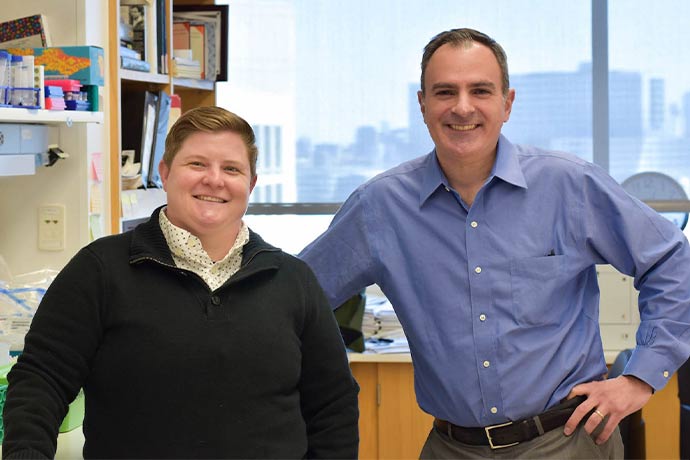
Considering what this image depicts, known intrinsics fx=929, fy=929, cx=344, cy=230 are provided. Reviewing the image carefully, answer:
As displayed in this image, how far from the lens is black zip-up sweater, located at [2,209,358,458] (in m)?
1.53

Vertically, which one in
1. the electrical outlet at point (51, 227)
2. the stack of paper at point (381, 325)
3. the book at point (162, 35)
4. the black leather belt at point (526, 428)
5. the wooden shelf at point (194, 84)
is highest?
the book at point (162, 35)

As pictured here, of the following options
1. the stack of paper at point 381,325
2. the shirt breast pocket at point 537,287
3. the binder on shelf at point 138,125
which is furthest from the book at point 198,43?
the shirt breast pocket at point 537,287

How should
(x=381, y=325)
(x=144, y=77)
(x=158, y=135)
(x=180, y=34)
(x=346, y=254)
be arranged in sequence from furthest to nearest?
(x=381, y=325), (x=180, y=34), (x=158, y=135), (x=144, y=77), (x=346, y=254)

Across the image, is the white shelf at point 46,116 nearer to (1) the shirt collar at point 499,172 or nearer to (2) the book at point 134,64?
(2) the book at point 134,64

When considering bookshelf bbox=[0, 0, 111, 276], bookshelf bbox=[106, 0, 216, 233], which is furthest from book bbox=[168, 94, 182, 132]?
bookshelf bbox=[0, 0, 111, 276]

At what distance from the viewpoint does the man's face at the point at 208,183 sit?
5.41 ft

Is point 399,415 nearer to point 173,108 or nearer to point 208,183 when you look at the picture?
point 173,108

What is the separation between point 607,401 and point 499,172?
546 millimetres

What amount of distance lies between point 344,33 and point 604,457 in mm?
2990

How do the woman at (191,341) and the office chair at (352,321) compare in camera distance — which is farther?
the office chair at (352,321)

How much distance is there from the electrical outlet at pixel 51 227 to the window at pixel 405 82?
1.84 m

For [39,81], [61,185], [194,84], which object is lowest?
[61,185]

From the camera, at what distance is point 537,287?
2.03 metres

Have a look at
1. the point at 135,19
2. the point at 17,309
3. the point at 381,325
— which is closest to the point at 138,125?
the point at 135,19
